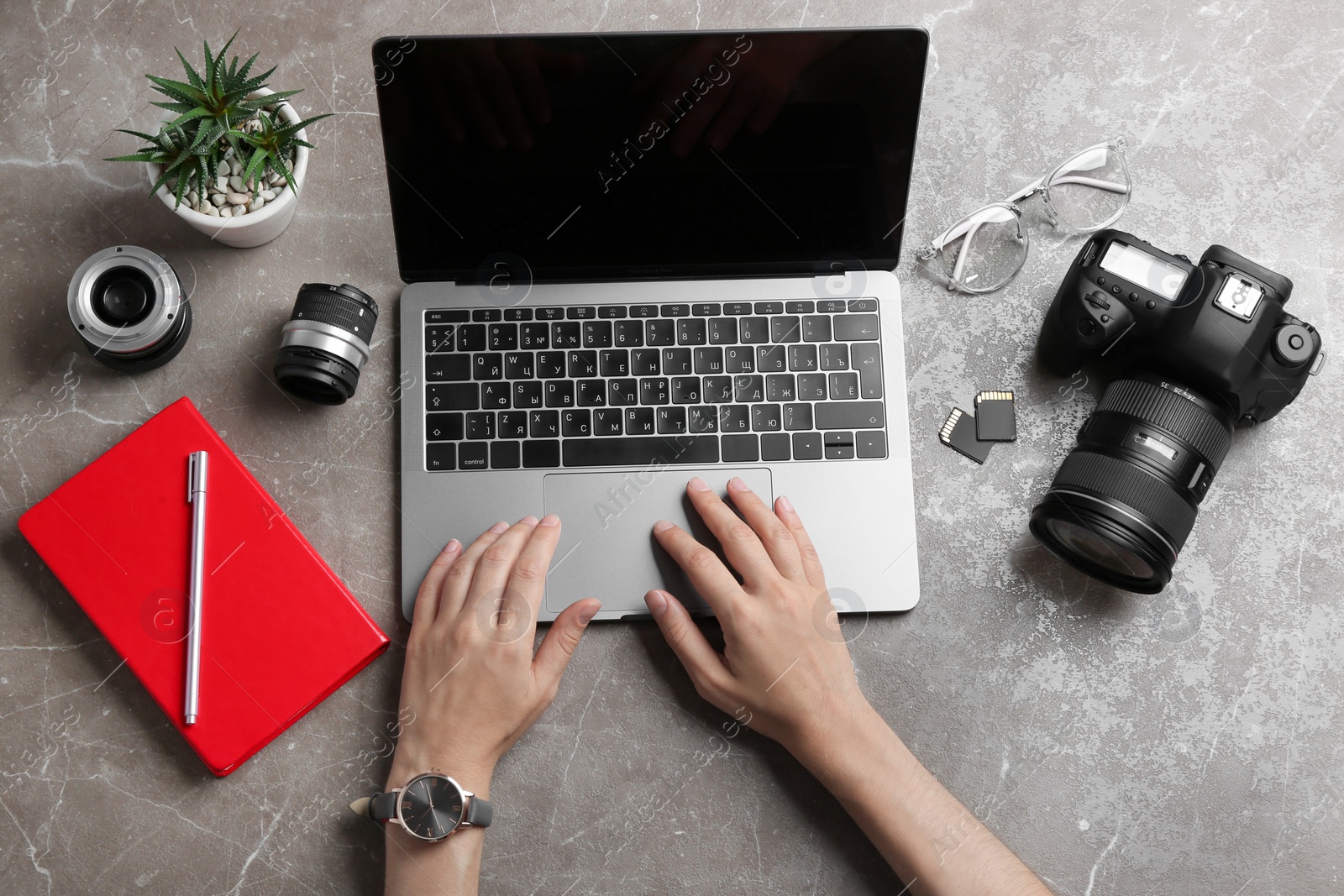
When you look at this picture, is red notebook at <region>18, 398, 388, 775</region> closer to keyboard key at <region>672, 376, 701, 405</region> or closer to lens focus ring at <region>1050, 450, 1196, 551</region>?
keyboard key at <region>672, 376, 701, 405</region>

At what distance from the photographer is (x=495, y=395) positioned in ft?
3.19

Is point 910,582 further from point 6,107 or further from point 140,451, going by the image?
point 6,107

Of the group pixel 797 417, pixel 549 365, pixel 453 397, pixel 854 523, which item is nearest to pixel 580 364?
pixel 549 365

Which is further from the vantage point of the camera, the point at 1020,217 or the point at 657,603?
the point at 1020,217

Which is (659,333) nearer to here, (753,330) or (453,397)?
(753,330)

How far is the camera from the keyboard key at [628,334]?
987 mm

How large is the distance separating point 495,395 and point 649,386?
168mm

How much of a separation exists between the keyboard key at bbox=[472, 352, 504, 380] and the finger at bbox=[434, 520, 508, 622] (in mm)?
159

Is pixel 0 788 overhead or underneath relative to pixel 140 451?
underneath

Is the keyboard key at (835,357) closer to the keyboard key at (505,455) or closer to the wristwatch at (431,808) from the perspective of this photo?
the keyboard key at (505,455)

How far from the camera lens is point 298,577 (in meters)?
0.95

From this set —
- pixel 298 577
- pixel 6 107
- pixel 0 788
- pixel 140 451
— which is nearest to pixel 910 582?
pixel 298 577

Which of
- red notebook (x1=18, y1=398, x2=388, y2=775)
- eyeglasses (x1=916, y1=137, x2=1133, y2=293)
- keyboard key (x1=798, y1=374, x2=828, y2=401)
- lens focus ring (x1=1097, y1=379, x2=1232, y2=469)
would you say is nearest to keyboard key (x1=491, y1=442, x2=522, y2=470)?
red notebook (x1=18, y1=398, x2=388, y2=775)

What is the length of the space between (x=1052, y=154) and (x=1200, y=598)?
1.78 feet
